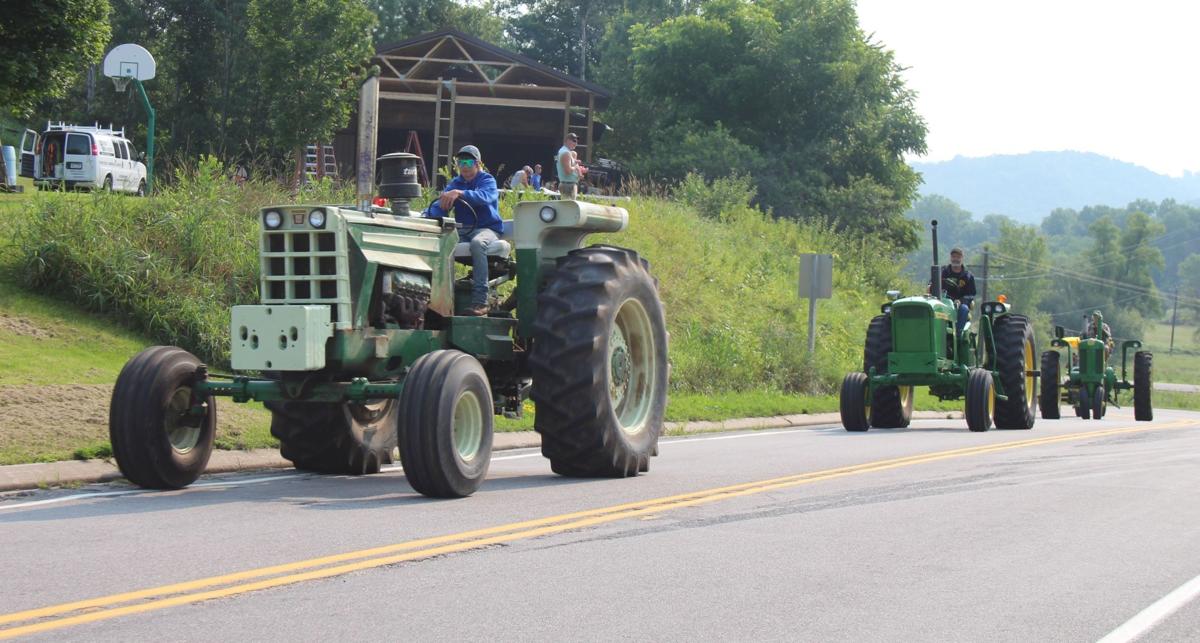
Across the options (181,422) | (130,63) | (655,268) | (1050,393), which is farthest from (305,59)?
(181,422)

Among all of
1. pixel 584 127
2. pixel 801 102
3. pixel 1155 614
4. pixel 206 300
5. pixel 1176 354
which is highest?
pixel 801 102

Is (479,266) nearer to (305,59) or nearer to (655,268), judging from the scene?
(655,268)

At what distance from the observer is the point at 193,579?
6.63m

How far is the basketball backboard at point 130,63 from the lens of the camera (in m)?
24.2

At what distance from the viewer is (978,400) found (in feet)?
65.1

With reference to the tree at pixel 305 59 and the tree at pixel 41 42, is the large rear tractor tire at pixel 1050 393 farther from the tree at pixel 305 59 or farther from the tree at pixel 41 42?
the tree at pixel 41 42

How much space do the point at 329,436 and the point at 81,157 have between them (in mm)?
26851

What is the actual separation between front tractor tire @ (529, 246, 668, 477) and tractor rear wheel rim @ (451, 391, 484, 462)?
0.85 m

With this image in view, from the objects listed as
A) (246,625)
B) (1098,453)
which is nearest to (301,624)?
(246,625)

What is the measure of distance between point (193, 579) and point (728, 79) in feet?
→ 140

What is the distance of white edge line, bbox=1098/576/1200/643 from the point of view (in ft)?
20.7

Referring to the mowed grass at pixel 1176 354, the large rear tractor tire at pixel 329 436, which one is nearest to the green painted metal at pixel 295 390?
the large rear tractor tire at pixel 329 436

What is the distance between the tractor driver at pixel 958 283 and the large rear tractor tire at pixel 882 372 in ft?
5.35

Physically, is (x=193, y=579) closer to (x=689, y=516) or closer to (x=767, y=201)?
(x=689, y=516)
